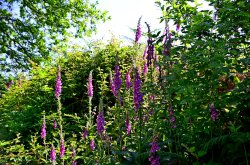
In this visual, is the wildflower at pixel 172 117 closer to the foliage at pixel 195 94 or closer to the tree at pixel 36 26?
the foliage at pixel 195 94

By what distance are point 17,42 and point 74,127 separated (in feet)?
25.7

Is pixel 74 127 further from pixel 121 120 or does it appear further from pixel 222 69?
pixel 222 69

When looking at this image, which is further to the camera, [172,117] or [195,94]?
[172,117]

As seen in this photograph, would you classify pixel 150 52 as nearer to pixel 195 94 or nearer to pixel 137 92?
pixel 137 92

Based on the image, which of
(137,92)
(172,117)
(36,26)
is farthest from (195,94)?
(36,26)

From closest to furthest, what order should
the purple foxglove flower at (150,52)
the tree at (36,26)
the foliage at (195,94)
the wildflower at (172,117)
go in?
the foliage at (195,94) < the wildflower at (172,117) < the purple foxglove flower at (150,52) < the tree at (36,26)

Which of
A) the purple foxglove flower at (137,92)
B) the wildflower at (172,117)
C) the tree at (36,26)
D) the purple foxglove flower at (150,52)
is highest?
the tree at (36,26)

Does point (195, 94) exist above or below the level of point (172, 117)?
above

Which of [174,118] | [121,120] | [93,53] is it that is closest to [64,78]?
[93,53]

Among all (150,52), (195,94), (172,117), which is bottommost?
(172,117)

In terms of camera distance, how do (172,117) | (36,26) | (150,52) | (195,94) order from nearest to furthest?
(195,94)
(172,117)
(150,52)
(36,26)

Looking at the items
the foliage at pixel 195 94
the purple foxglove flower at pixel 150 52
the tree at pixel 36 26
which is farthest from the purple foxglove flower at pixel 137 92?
the tree at pixel 36 26

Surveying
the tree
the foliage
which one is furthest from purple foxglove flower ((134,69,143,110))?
the tree

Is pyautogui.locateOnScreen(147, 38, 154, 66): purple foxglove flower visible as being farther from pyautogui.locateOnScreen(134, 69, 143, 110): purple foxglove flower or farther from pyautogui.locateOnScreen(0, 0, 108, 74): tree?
pyautogui.locateOnScreen(0, 0, 108, 74): tree
